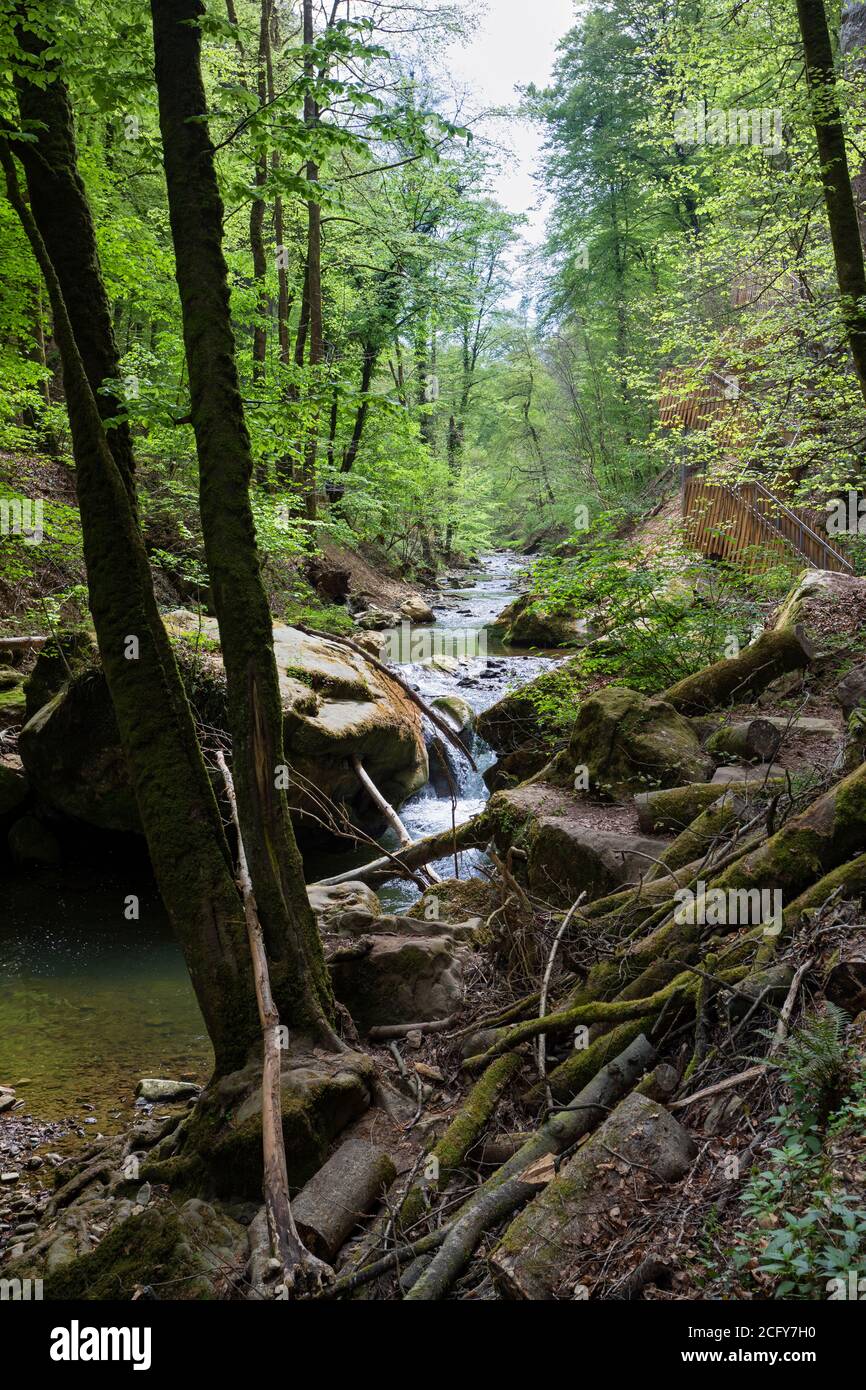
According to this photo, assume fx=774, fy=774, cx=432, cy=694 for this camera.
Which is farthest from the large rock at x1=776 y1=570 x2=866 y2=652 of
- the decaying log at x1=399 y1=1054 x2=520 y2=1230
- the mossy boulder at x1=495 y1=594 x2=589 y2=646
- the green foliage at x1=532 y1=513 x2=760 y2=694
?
the mossy boulder at x1=495 y1=594 x2=589 y2=646

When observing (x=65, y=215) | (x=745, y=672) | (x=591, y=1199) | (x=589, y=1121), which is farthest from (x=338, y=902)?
(x=65, y=215)

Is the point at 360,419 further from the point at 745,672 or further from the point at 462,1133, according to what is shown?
the point at 462,1133

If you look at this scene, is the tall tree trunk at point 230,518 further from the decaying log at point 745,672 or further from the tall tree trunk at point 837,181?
the tall tree trunk at point 837,181

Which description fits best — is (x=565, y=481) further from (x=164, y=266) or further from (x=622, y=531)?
(x=164, y=266)

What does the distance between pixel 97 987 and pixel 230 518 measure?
5193mm

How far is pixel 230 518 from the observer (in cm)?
448

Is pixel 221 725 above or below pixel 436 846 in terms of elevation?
above

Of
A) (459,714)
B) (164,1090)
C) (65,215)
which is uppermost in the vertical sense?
(65,215)

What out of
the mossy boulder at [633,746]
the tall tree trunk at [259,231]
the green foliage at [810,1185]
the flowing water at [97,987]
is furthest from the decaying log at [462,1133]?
the tall tree trunk at [259,231]

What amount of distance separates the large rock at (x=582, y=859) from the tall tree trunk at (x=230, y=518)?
229cm

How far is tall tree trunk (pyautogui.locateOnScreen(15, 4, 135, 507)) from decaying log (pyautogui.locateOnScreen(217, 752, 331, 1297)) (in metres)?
2.88

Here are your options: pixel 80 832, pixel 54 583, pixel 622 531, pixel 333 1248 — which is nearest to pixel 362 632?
pixel 54 583

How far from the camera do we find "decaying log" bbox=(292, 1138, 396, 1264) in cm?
345

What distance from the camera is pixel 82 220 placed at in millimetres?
4641
